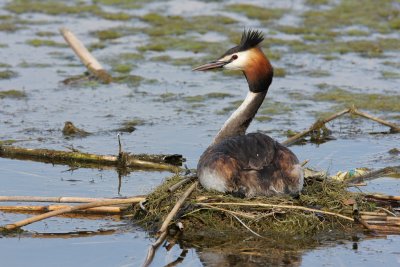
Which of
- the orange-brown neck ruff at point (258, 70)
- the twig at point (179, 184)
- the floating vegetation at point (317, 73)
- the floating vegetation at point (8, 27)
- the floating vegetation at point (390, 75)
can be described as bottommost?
the floating vegetation at point (8, 27)

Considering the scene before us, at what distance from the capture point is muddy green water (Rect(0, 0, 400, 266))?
6.93 metres

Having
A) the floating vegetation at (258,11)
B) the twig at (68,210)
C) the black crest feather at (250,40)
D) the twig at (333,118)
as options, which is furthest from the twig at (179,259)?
the floating vegetation at (258,11)

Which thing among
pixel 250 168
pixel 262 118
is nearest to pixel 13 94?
pixel 262 118

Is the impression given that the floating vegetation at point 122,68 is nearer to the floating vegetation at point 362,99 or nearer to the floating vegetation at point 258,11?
the floating vegetation at point 362,99

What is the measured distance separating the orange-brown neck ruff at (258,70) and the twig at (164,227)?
123cm

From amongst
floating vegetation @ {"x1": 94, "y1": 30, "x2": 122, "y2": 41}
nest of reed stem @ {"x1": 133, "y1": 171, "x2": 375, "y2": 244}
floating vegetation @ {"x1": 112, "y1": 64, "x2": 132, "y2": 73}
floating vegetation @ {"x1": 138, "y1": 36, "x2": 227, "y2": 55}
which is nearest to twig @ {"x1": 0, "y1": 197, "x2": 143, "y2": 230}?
nest of reed stem @ {"x1": 133, "y1": 171, "x2": 375, "y2": 244}

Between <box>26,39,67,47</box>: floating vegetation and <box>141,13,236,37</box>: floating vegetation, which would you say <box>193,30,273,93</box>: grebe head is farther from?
<box>141,13,236,37</box>: floating vegetation

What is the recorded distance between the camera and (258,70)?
8.05 meters

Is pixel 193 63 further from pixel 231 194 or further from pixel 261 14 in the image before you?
pixel 231 194

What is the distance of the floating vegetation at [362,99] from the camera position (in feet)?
37.1

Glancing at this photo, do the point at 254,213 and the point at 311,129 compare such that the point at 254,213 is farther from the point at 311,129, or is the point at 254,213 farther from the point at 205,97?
the point at 205,97

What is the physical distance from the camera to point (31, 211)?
738cm

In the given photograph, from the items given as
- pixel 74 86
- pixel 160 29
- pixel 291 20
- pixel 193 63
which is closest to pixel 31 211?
pixel 74 86

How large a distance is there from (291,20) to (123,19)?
110 inches
